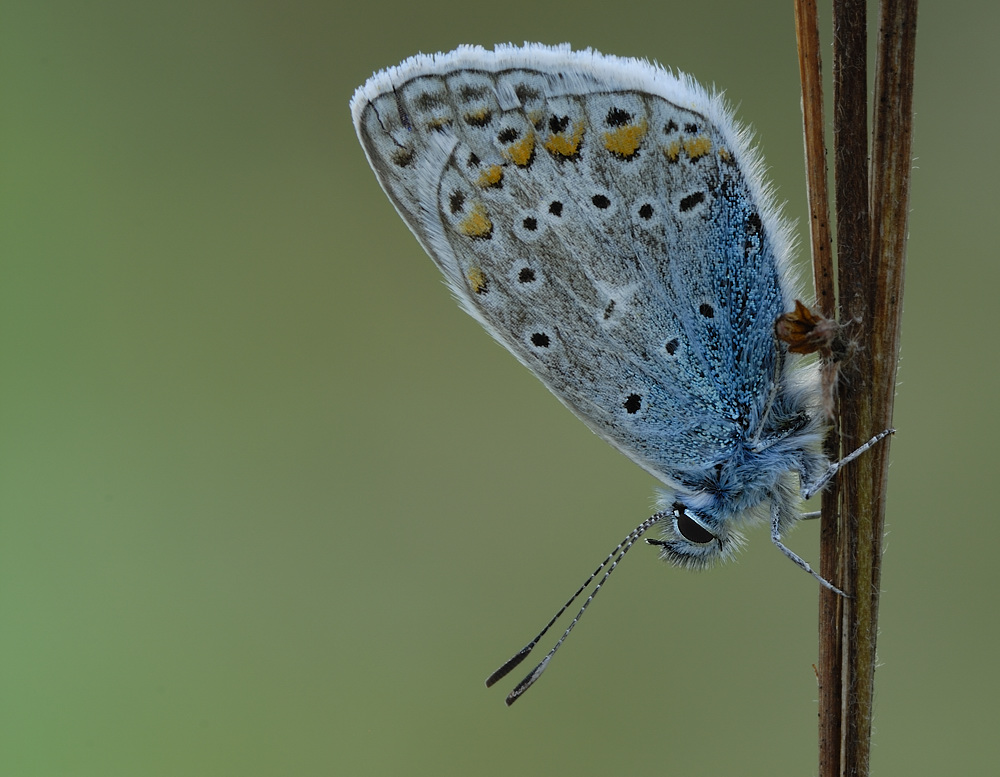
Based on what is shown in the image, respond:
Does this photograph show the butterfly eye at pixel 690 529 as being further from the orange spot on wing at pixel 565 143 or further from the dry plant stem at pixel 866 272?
the orange spot on wing at pixel 565 143

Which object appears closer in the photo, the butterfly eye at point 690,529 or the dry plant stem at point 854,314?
the dry plant stem at point 854,314

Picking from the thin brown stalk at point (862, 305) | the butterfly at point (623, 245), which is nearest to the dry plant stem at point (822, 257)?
the thin brown stalk at point (862, 305)

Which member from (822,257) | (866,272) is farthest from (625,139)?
(866,272)

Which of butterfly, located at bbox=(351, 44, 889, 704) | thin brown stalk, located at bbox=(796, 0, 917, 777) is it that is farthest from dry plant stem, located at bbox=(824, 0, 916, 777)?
butterfly, located at bbox=(351, 44, 889, 704)

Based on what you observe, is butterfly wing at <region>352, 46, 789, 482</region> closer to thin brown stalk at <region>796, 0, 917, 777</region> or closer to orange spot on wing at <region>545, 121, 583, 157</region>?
orange spot on wing at <region>545, 121, 583, 157</region>

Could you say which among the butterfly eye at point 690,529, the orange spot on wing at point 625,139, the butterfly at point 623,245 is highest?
the orange spot on wing at point 625,139
